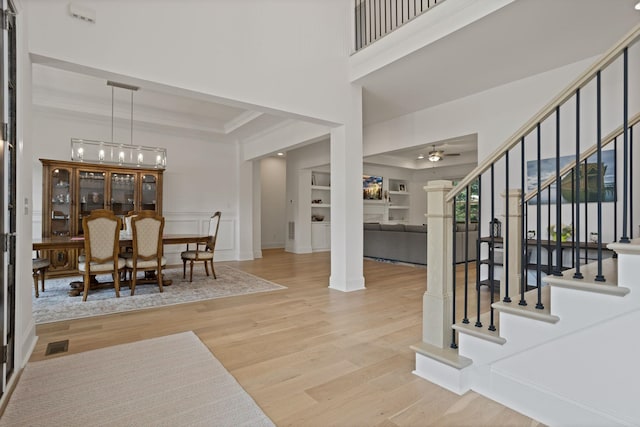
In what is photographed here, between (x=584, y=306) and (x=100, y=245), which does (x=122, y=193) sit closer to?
(x=100, y=245)

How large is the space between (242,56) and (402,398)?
11.5ft

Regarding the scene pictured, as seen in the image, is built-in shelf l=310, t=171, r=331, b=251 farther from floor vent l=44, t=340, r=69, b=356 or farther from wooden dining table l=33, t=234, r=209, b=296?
floor vent l=44, t=340, r=69, b=356

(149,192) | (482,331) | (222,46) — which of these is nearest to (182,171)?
(149,192)

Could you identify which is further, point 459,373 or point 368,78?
point 368,78

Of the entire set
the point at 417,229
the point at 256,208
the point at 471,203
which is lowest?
the point at 417,229

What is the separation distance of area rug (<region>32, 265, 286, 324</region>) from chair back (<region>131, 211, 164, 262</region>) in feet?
1.60

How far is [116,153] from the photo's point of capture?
20.3 ft

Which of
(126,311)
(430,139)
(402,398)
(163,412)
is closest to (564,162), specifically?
(430,139)

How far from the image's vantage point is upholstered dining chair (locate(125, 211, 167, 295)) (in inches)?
163

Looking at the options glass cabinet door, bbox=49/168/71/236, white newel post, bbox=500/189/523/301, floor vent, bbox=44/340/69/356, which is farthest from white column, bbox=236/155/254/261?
white newel post, bbox=500/189/523/301

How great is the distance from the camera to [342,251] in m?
4.46

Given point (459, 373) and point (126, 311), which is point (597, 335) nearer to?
point (459, 373)

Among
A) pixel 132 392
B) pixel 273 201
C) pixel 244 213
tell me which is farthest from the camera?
pixel 273 201

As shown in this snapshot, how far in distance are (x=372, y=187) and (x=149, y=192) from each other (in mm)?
6104
